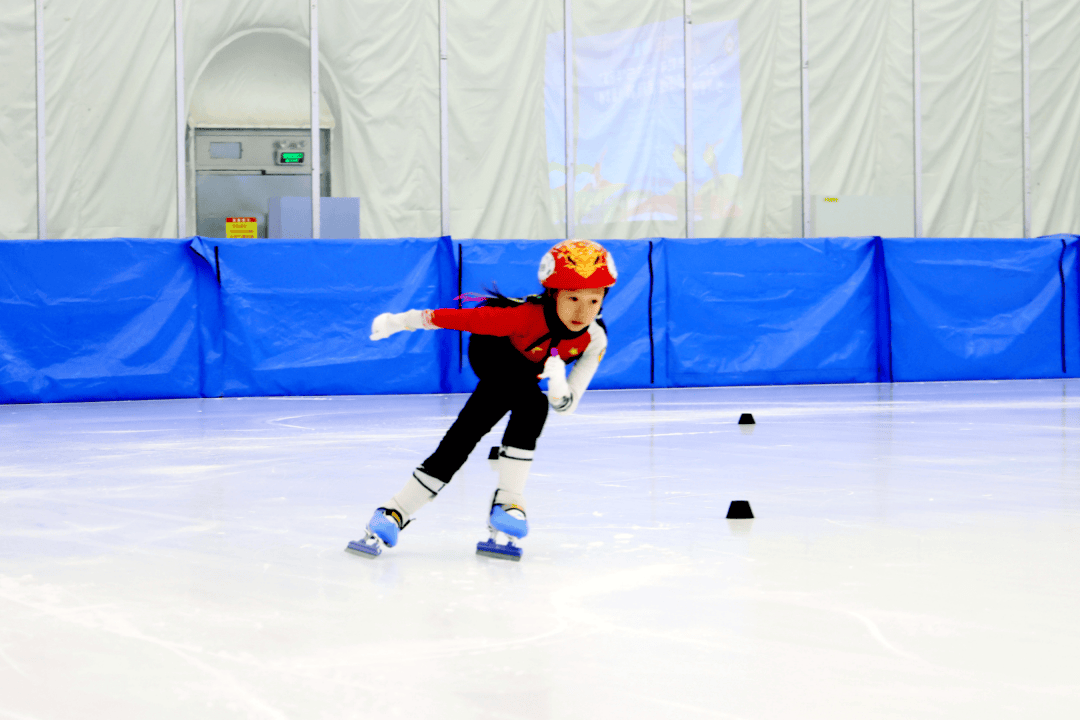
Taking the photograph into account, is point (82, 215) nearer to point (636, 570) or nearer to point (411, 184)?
point (411, 184)

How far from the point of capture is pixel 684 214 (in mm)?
15109

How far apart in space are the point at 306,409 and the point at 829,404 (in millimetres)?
4835

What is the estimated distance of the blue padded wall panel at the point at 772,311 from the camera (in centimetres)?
1377

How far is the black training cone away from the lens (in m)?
4.38

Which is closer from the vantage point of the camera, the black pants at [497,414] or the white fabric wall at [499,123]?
the black pants at [497,414]

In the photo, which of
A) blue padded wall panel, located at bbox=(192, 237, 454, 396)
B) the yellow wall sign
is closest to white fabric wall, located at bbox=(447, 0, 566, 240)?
blue padded wall panel, located at bbox=(192, 237, 454, 396)

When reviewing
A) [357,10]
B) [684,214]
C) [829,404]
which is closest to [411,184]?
[357,10]

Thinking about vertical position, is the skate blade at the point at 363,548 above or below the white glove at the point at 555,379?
below

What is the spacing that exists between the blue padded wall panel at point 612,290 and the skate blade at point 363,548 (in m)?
9.31

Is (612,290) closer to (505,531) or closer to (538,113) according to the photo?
(538,113)

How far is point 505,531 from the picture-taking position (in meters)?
3.76

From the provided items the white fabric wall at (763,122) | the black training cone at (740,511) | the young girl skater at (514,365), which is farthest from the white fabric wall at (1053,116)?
the young girl skater at (514,365)

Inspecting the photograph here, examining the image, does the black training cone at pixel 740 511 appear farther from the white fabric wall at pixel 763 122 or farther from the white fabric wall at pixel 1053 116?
the white fabric wall at pixel 1053 116

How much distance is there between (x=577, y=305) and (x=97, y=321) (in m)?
9.75
